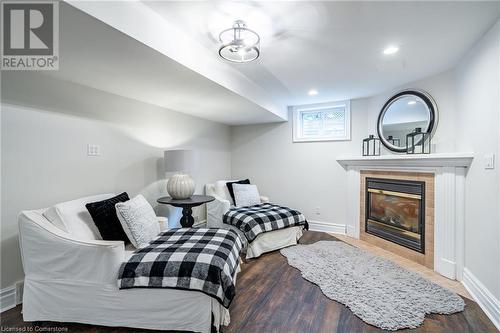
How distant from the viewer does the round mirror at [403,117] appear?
109 inches

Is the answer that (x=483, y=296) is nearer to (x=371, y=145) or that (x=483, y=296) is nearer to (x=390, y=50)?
(x=371, y=145)

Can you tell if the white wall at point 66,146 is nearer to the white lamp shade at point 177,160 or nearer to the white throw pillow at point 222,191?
the white lamp shade at point 177,160

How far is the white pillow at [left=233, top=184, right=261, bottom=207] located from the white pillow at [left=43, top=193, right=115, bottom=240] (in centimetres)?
190

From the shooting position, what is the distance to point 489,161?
5.95ft

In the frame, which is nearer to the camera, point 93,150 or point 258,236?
point 93,150

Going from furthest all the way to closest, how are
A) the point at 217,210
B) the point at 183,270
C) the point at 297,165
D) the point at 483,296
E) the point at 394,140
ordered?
the point at 297,165, the point at 217,210, the point at 394,140, the point at 483,296, the point at 183,270

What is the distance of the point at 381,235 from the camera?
3.16 meters

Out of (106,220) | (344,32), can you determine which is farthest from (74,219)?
(344,32)

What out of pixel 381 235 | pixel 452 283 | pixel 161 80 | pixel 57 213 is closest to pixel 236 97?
pixel 161 80

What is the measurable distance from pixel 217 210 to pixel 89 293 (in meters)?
1.84

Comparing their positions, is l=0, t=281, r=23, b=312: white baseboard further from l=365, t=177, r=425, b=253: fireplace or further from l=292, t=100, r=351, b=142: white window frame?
l=365, t=177, r=425, b=253: fireplace

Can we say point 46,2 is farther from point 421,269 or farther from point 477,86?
point 421,269

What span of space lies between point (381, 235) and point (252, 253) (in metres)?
1.89

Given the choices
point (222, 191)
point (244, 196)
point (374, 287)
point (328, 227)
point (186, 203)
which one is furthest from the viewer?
point (328, 227)
